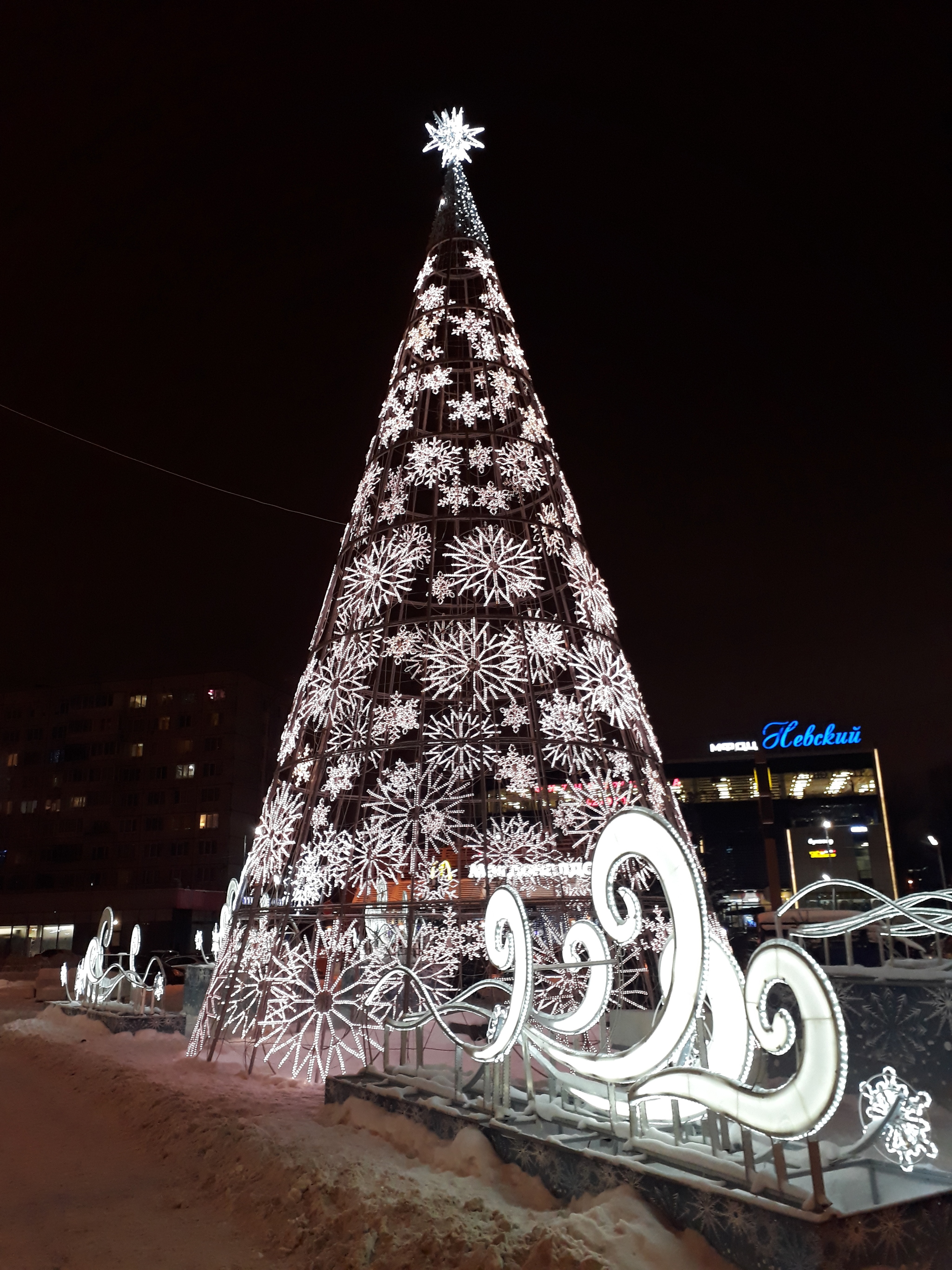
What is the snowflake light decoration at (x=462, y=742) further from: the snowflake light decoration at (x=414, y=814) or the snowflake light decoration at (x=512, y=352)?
the snowflake light decoration at (x=512, y=352)

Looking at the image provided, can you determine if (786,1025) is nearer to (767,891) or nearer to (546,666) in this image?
(546,666)

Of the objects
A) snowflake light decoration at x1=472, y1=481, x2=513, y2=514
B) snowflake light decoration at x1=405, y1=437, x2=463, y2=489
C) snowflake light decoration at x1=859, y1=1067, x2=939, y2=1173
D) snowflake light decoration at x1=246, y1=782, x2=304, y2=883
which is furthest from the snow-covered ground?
snowflake light decoration at x1=405, y1=437, x2=463, y2=489

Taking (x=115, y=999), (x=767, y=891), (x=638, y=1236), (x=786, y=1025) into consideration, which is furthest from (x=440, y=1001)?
(x=767, y=891)

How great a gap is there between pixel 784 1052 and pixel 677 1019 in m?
0.75

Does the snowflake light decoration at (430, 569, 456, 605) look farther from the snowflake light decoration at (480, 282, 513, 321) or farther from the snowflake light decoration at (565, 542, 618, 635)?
the snowflake light decoration at (480, 282, 513, 321)

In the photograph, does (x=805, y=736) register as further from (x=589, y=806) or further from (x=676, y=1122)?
(x=676, y=1122)

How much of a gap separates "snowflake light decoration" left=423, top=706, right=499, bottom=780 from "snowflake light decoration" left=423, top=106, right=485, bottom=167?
7.76 m

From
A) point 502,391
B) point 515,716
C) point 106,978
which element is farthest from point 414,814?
point 106,978

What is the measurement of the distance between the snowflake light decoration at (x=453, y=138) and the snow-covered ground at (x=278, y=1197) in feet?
38.6

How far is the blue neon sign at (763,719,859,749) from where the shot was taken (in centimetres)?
5522

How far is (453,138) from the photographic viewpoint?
12.7 meters

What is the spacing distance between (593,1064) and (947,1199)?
2.04m

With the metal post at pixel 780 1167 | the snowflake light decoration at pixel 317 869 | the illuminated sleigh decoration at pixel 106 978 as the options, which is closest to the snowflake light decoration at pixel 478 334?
the snowflake light decoration at pixel 317 869

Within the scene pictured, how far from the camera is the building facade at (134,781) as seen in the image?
54.2 m
